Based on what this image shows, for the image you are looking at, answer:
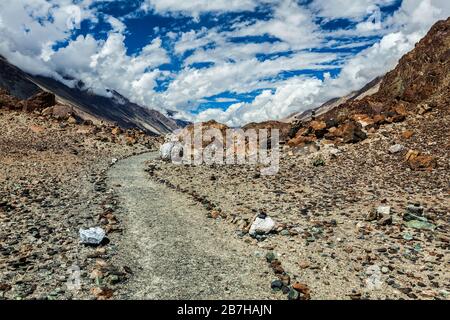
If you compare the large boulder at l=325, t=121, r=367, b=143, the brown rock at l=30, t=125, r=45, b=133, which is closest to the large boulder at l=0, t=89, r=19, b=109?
the brown rock at l=30, t=125, r=45, b=133

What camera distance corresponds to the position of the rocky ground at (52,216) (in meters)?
13.3

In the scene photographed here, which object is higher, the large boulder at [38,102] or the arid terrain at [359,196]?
the large boulder at [38,102]

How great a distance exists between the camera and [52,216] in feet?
66.6

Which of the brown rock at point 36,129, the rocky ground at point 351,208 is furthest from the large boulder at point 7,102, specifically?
the rocky ground at point 351,208

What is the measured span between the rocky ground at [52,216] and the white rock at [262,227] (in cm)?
606

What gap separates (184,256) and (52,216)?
8402 millimetres

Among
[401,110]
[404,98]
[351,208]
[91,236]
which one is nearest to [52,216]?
[91,236]

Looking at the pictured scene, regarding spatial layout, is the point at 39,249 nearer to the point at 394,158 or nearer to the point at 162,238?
the point at 162,238

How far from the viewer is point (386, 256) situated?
14953 mm

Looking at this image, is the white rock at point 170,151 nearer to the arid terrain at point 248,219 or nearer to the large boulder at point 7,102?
the arid terrain at point 248,219

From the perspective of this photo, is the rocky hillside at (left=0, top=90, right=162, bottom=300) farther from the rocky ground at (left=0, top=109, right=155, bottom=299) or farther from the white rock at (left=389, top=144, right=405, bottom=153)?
the white rock at (left=389, top=144, right=405, bottom=153)

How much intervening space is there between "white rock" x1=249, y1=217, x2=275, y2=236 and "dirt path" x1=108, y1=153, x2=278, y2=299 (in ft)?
2.95

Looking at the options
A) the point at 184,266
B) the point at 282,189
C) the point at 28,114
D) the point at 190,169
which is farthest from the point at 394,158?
the point at 28,114

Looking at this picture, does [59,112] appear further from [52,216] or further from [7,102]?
[52,216]
